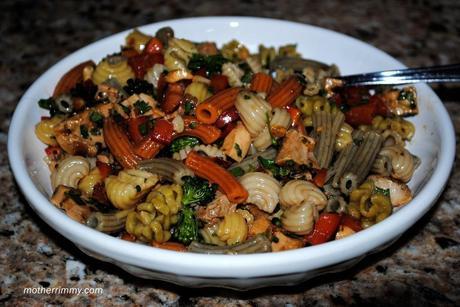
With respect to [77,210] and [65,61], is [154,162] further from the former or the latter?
[65,61]

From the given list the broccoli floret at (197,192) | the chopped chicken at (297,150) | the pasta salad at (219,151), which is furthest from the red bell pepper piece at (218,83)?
the broccoli floret at (197,192)

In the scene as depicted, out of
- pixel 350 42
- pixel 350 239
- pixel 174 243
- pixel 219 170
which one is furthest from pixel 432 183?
pixel 350 42

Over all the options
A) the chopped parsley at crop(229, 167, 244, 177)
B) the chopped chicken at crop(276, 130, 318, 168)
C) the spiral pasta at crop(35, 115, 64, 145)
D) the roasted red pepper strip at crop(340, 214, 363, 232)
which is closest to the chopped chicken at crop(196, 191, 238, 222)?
the chopped parsley at crop(229, 167, 244, 177)

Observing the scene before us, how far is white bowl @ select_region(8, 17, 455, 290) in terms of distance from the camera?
1577mm

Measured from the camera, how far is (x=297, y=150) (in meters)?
2.00

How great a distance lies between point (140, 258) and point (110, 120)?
2.41ft

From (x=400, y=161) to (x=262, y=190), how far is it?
20.4 inches

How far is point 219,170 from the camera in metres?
1.97

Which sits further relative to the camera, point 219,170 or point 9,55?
point 9,55

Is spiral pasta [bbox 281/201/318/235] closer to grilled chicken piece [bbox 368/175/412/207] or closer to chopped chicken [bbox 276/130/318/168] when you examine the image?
chopped chicken [bbox 276/130/318/168]

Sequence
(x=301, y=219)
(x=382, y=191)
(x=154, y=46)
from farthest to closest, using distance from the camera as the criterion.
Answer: (x=154, y=46) < (x=382, y=191) < (x=301, y=219)

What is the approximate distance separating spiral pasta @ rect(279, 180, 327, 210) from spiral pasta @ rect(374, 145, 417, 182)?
0.31 metres

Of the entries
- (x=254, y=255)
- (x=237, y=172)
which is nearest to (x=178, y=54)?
(x=237, y=172)

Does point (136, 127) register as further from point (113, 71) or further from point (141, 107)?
point (113, 71)
